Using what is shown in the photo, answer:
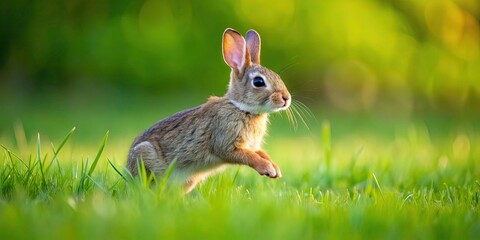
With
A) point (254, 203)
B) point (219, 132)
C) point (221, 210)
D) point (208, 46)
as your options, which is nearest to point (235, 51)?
point (219, 132)

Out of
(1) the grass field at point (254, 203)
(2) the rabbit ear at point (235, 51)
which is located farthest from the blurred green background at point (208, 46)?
(2) the rabbit ear at point (235, 51)

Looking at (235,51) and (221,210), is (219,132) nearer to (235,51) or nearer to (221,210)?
(235,51)

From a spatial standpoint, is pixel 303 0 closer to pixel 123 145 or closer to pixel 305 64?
pixel 305 64

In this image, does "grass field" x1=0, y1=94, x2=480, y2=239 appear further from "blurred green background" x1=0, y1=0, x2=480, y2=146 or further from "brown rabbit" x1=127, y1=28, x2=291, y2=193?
"blurred green background" x1=0, y1=0, x2=480, y2=146

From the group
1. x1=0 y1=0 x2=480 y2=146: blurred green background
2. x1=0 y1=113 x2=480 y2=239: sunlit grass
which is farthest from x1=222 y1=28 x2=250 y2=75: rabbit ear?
x1=0 y1=0 x2=480 y2=146: blurred green background

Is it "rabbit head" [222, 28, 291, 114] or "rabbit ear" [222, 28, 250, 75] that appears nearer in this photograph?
"rabbit head" [222, 28, 291, 114]

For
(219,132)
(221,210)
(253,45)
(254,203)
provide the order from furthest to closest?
(253,45) < (219,132) < (254,203) < (221,210)

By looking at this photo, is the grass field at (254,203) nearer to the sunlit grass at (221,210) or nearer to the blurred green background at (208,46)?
the sunlit grass at (221,210)

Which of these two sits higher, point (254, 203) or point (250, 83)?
point (250, 83)
